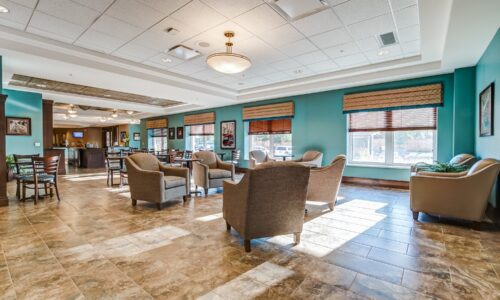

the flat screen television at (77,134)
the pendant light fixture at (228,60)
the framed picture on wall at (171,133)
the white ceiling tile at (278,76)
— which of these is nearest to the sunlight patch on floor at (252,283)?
the pendant light fixture at (228,60)

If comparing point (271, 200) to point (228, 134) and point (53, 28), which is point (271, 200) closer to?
point (53, 28)

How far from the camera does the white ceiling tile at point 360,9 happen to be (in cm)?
322

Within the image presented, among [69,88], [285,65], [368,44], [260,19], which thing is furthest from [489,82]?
[69,88]

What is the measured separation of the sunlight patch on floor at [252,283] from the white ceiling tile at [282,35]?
3414 mm

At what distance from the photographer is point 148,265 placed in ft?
7.50

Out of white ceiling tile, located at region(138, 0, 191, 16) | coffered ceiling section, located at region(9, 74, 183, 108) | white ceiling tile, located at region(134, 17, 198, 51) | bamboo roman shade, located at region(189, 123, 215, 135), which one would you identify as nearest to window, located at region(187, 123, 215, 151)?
bamboo roman shade, located at region(189, 123, 215, 135)

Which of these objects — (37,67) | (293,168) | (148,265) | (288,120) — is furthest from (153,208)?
(288,120)

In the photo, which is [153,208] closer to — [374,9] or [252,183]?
[252,183]

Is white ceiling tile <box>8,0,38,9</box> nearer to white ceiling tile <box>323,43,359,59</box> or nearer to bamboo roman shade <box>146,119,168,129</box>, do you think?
white ceiling tile <box>323,43,359,59</box>

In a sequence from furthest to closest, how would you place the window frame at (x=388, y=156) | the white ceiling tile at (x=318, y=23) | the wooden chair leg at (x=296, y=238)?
the window frame at (x=388, y=156) < the white ceiling tile at (x=318, y=23) < the wooden chair leg at (x=296, y=238)

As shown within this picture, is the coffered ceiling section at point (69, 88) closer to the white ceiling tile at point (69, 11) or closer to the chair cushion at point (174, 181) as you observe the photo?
the white ceiling tile at point (69, 11)

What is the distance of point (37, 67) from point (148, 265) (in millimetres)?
5199

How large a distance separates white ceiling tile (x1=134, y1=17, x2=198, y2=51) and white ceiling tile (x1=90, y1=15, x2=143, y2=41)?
147 millimetres

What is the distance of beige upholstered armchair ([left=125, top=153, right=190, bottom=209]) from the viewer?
13.6 ft
